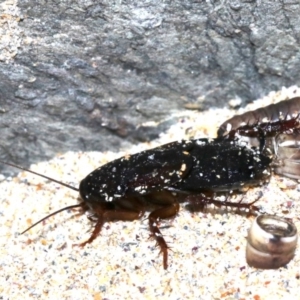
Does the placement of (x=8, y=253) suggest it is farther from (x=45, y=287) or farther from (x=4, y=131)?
(x=4, y=131)

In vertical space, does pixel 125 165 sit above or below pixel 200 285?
above

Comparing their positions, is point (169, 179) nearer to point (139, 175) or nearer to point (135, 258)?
point (139, 175)

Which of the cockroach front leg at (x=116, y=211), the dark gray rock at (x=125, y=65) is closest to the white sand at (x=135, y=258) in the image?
the cockroach front leg at (x=116, y=211)

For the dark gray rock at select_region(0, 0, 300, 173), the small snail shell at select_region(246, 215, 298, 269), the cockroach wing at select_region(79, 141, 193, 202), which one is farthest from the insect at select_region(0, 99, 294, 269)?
the dark gray rock at select_region(0, 0, 300, 173)

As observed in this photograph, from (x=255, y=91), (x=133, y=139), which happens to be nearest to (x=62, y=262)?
(x=133, y=139)

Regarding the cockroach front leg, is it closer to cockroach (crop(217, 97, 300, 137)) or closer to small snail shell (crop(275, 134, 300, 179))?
cockroach (crop(217, 97, 300, 137))

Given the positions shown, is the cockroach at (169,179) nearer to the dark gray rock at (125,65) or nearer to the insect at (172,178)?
the insect at (172,178)
